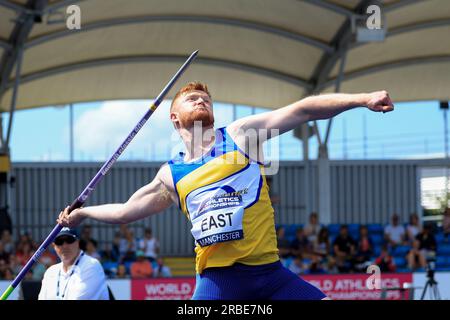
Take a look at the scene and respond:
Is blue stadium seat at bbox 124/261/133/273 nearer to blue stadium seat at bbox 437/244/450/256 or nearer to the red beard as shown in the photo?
blue stadium seat at bbox 437/244/450/256

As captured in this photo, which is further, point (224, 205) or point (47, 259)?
point (47, 259)

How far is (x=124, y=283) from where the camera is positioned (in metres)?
16.2

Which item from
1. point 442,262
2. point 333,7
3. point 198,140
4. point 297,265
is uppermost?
point 333,7

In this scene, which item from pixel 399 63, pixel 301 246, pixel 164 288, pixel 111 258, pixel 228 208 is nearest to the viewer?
pixel 228 208

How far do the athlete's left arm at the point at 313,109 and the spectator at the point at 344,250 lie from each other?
13.9 meters

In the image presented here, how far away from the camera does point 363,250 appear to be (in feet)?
64.8

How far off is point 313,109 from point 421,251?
14.9 meters

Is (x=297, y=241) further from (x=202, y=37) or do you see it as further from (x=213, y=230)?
(x=213, y=230)

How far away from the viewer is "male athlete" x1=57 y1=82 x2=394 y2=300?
16.3ft

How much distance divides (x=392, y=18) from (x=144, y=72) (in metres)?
6.99

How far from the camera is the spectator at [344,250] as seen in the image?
18891 mm

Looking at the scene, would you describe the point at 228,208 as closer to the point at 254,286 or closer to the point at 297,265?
the point at 254,286

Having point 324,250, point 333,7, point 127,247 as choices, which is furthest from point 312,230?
point 333,7

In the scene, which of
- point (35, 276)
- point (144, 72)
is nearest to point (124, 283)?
point (35, 276)
